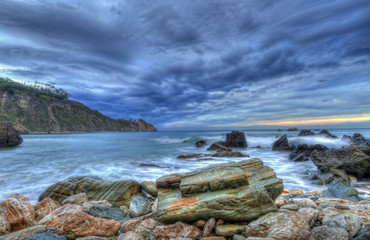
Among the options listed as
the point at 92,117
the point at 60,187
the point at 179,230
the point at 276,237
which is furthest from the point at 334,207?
the point at 92,117

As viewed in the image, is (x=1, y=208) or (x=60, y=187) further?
(x=60, y=187)

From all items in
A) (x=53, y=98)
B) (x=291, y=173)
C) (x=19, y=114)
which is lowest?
(x=291, y=173)

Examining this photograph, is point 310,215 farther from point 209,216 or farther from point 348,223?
point 209,216

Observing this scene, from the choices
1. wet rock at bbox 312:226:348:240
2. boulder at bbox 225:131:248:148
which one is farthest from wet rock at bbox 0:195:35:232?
boulder at bbox 225:131:248:148

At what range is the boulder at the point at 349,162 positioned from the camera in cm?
917

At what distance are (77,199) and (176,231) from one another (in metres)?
4.01

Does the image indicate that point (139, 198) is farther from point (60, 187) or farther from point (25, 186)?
point (25, 186)

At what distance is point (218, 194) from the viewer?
3969 mm

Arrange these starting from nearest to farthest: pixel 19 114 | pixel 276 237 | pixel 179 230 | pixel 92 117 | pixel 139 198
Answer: pixel 276 237, pixel 179 230, pixel 139 198, pixel 19 114, pixel 92 117

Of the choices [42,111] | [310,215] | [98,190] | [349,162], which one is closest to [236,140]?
[349,162]

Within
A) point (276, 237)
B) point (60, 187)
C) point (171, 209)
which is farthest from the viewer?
point (60, 187)

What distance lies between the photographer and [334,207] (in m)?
4.19

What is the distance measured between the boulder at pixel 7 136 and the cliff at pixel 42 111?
57.8 m

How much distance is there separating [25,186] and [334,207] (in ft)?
39.3
